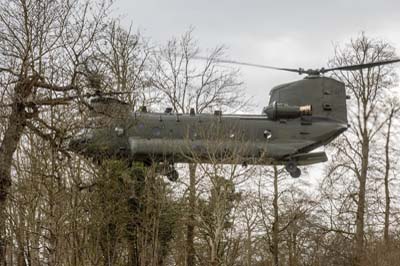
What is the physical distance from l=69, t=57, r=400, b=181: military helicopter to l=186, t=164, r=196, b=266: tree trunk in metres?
0.79

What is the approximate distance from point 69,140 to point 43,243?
226cm

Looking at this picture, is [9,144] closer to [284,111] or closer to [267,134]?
[267,134]

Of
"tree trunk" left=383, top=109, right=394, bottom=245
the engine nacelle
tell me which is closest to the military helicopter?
the engine nacelle

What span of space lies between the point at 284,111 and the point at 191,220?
526cm

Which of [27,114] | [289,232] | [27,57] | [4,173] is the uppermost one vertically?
[27,57]

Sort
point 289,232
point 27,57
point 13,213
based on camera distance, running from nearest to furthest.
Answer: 1. point 27,57
2. point 13,213
3. point 289,232

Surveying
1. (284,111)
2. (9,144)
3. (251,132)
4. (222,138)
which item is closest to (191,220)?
(222,138)

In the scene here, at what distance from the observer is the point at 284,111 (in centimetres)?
2286

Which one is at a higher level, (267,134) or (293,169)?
(267,134)

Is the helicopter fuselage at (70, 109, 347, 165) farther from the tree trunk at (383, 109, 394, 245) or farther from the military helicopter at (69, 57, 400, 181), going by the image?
the tree trunk at (383, 109, 394, 245)

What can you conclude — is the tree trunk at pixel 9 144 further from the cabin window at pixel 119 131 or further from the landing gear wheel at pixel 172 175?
the landing gear wheel at pixel 172 175

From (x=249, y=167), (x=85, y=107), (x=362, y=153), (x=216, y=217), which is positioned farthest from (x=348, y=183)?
(x=85, y=107)

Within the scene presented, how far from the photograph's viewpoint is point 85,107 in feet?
44.1

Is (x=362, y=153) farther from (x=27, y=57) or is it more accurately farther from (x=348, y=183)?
(x=27, y=57)
